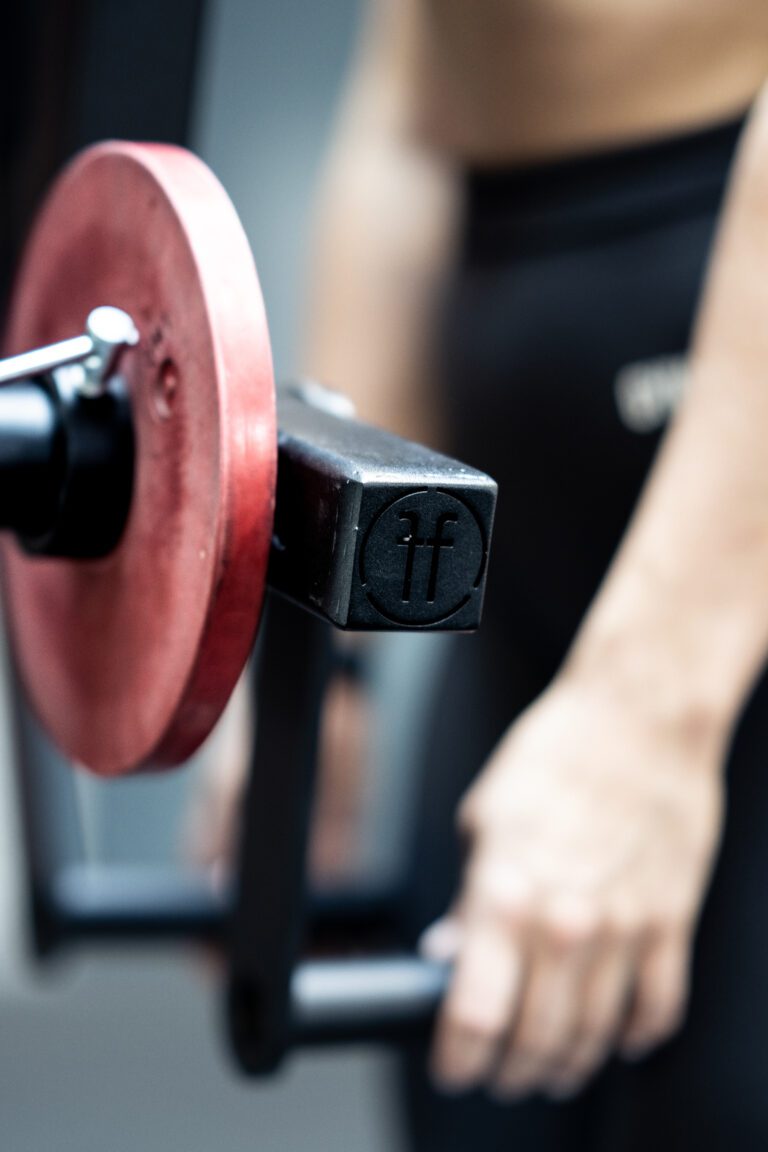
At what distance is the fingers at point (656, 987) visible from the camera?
45cm

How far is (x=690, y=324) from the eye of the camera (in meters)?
0.52

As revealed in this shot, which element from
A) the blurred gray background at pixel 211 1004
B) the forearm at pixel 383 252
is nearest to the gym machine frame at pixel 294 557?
the forearm at pixel 383 252

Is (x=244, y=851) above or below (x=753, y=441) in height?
Result: below

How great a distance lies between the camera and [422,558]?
0.28m

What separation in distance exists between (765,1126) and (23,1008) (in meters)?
1.18

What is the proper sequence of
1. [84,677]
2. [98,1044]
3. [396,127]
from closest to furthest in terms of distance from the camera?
[84,677] < [396,127] < [98,1044]

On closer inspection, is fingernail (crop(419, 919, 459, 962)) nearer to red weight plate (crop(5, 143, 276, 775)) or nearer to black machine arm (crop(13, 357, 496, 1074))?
black machine arm (crop(13, 357, 496, 1074))

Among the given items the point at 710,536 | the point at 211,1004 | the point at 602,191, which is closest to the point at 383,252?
the point at 602,191

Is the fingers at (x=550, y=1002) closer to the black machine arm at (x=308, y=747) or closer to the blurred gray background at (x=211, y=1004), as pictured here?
the black machine arm at (x=308, y=747)

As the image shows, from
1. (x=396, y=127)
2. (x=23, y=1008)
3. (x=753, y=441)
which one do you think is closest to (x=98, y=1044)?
(x=23, y=1008)

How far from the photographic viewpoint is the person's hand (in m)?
0.44

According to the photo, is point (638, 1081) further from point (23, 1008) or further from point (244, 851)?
point (23, 1008)

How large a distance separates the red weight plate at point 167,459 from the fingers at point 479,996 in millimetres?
161

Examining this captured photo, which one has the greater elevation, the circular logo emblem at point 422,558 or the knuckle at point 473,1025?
the circular logo emblem at point 422,558
